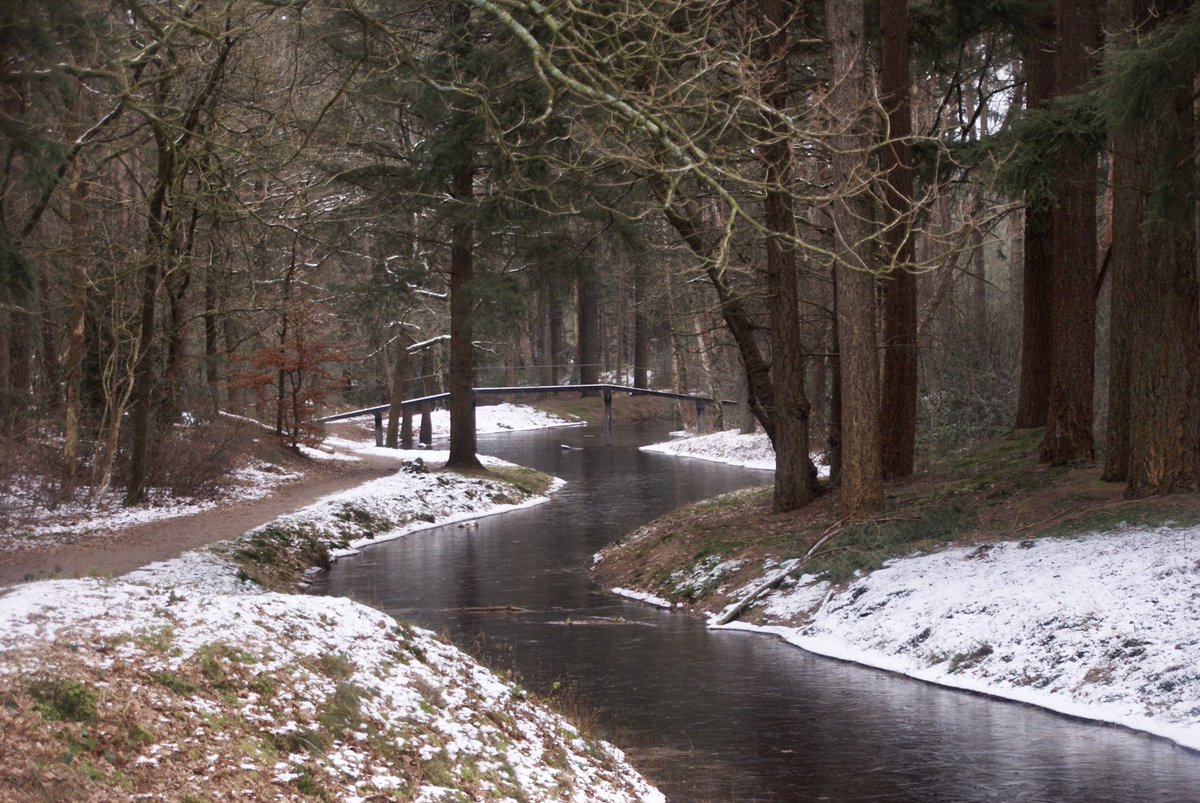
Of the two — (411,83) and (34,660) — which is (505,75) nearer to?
(411,83)

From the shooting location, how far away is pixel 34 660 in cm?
639

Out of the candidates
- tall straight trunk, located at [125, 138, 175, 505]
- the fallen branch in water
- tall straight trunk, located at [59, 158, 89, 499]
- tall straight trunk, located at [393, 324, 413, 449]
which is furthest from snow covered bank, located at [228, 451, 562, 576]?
the fallen branch in water

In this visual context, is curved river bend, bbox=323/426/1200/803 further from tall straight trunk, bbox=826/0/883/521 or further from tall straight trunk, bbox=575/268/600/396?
tall straight trunk, bbox=575/268/600/396

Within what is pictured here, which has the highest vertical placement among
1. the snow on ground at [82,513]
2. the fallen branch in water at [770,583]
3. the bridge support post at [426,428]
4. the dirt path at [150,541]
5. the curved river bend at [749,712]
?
the bridge support post at [426,428]

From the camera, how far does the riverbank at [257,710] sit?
573 centimetres

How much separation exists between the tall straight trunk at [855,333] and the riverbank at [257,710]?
275 inches

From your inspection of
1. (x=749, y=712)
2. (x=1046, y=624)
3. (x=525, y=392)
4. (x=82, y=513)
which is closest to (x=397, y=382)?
(x=525, y=392)

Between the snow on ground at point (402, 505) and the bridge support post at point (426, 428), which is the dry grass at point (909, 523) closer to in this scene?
the snow on ground at point (402, 505)

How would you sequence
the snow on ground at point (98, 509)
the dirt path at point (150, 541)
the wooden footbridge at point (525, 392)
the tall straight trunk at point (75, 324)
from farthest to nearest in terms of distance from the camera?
the wooden footbridge at point (525, 392) < the tall straight trunk at point (75, 324) < the snow on ground at point (98, 509) < the dirt path at point (150, 541)

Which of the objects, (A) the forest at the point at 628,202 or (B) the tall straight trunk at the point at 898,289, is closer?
(A) the forest at the point at 628,202

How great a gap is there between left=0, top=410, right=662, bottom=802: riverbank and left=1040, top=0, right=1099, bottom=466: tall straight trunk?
389 inches

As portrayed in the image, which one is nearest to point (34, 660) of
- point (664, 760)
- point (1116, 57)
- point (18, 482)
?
point (664, 760)

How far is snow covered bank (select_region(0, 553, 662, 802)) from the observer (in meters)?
5.73

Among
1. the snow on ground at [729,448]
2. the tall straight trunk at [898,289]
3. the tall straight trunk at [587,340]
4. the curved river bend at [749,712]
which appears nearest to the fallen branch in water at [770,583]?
the curved river bend at [749,712]
